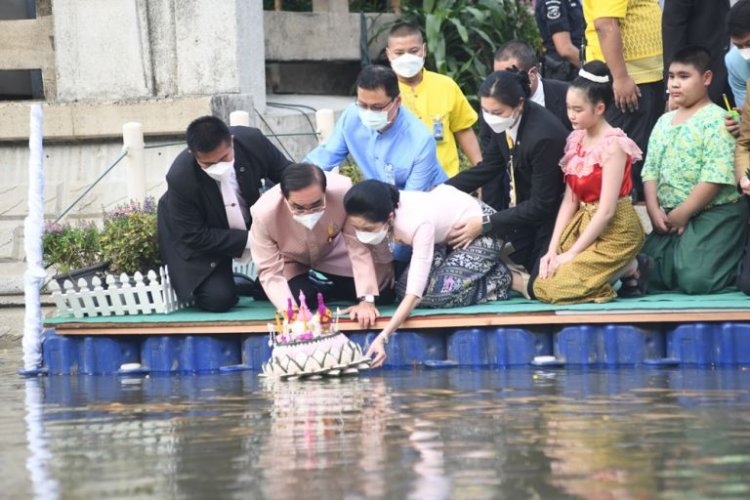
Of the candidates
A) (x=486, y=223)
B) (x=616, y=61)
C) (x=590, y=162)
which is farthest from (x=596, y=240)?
(x=616, y=61)

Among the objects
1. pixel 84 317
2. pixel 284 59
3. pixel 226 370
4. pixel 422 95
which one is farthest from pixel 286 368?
pixel 284 59

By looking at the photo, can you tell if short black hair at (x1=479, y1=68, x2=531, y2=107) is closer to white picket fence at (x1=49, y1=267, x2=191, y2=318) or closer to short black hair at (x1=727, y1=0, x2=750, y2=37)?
short black hair at (x1=727, y1=0, x2=750, y2=37)

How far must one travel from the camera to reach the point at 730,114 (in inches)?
360

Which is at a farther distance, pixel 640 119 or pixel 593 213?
pixel 640 119

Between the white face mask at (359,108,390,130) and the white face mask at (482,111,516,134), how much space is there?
621mm

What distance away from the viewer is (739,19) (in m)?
8.80

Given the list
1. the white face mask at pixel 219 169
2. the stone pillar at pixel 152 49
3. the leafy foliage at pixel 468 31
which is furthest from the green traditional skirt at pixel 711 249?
the leafy foliage at pixel 468 31

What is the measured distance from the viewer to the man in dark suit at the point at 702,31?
31.9ft

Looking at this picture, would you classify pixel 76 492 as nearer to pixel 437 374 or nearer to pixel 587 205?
pixel 437 374

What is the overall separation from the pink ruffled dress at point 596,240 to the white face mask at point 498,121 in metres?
0.38

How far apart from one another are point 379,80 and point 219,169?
3.41 ft

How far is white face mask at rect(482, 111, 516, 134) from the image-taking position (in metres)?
9.01

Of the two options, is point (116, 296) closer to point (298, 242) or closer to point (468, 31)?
point (298, 242)

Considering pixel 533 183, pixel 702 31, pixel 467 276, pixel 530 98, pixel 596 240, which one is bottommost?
pixel 467 276
